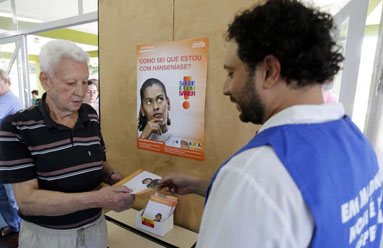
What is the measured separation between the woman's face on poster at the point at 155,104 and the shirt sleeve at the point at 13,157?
2.60 feet

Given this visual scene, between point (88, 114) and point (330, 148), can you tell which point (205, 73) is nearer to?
point (88, 114)

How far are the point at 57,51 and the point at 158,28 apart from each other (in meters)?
0.72

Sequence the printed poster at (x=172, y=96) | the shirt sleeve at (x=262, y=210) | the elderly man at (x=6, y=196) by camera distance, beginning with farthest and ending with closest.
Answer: the elderly man at (x=6, y=196) < the printed poster at (x=172, y=96) < the shirt sleeve at (x=262, y=210)

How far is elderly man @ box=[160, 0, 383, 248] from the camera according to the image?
43 centimetres

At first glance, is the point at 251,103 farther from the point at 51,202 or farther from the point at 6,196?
the point at 6,196

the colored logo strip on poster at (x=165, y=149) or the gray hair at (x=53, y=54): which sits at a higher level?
the gray hair at (x=53, y=54)

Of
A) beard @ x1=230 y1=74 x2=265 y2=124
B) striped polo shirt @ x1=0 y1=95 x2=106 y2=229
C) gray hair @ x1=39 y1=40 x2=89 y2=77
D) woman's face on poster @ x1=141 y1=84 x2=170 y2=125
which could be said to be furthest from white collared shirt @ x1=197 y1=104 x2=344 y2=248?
woman's face on poster @ x1=141 y1=84 x2=170 y2=125

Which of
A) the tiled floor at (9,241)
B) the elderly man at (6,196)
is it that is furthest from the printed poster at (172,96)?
the tiled floor at (9,241)

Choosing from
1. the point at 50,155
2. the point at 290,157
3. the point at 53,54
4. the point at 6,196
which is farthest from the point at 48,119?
the point at 6,196

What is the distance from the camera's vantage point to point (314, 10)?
60 cm

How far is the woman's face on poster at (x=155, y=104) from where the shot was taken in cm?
156

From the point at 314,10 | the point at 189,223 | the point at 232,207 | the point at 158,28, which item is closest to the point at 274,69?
the point at 314,10

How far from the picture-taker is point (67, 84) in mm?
1046

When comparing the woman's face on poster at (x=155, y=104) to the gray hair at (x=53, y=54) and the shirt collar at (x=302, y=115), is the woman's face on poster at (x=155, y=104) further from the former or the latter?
the shirt collar at (x=302, y=115)
